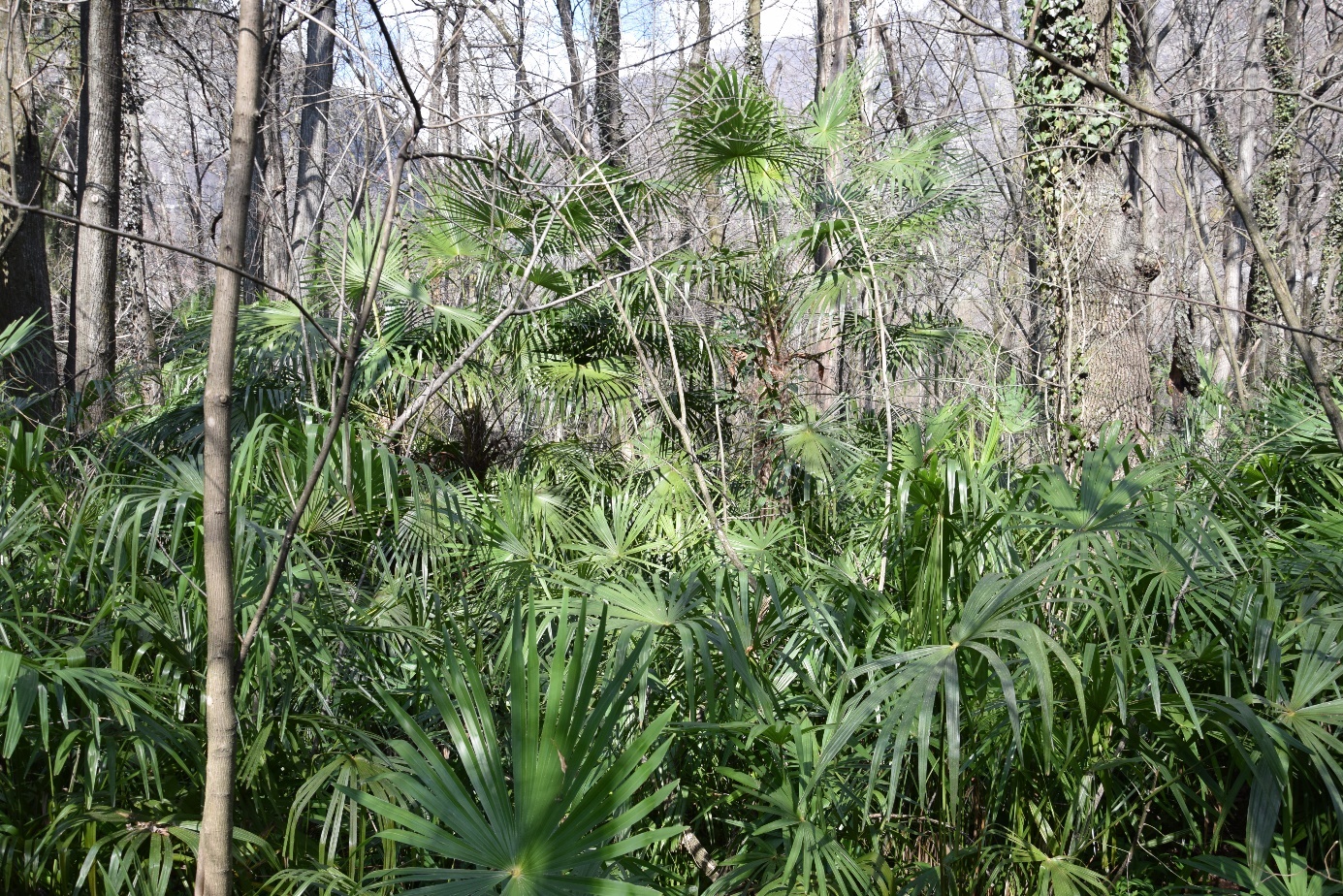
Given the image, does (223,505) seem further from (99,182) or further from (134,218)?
(134,218)

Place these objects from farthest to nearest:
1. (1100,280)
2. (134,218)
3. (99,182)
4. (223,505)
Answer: (134,218) → (1100,280) → (99,182) → (223,505)

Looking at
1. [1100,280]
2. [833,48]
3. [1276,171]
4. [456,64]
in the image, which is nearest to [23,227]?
[456,64]

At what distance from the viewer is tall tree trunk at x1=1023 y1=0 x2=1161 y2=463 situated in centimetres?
437

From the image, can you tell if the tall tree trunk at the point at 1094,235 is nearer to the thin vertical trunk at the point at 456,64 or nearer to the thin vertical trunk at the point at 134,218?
the thin vertical trunk at the point at 456,64

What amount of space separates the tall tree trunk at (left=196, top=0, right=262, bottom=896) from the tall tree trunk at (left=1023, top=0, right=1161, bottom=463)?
143 inches

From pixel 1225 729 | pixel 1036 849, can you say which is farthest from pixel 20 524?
pixel 1225 729

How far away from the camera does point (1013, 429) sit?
3.49 m

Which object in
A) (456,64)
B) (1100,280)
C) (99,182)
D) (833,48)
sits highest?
(833,48)

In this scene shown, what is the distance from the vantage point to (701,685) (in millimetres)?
2586

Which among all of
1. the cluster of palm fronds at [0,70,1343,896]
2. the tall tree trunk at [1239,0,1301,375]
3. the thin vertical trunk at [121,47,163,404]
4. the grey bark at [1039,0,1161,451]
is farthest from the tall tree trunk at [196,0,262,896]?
the tall tree trunk at [1239,0,1301,375]

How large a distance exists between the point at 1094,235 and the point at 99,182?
14.6ft

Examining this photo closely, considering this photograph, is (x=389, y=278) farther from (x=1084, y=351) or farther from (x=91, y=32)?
(x=1084, y=351)

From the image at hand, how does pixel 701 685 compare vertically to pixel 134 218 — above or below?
Answer: below

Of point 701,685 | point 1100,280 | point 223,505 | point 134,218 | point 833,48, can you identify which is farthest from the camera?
point 134,218
